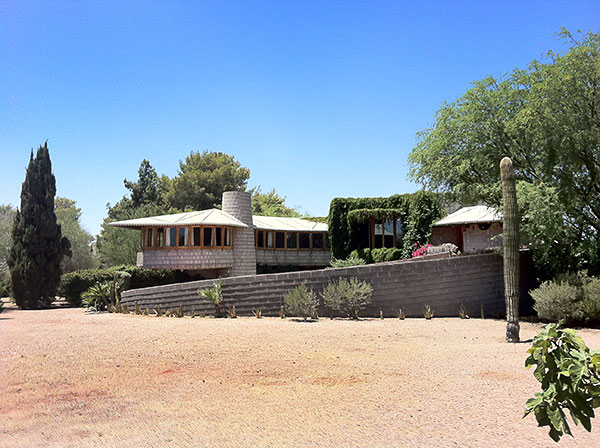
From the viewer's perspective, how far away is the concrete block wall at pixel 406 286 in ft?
52.0

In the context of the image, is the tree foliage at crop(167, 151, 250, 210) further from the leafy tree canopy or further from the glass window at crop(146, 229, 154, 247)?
the glass window at crop(146, 229, 154, 247)

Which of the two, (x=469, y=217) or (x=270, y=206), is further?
(x=270, y=206)

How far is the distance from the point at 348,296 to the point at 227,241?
13.3 metres

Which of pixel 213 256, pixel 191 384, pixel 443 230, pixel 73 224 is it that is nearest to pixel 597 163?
pixel 443 230

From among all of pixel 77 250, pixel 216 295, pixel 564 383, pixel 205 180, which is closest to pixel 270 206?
pixel 205 180

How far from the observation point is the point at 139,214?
41.0m

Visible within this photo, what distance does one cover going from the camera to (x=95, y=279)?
2500cm

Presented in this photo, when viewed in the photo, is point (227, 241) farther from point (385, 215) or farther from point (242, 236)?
point (385, 215)

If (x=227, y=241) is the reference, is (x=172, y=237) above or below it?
above

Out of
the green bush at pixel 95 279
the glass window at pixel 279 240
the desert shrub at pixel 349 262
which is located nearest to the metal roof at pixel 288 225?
the glass window at pixel 279 240

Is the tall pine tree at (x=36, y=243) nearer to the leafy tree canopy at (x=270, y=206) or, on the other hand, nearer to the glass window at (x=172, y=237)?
the glass window at (x=172, y=237)

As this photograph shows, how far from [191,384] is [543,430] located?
487 cm

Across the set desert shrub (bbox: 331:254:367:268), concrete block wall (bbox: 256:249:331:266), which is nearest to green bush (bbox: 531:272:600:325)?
desert shrub (bbox: 331:254:367:268)

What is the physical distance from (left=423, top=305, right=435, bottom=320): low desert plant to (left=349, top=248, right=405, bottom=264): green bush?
9.61 m
